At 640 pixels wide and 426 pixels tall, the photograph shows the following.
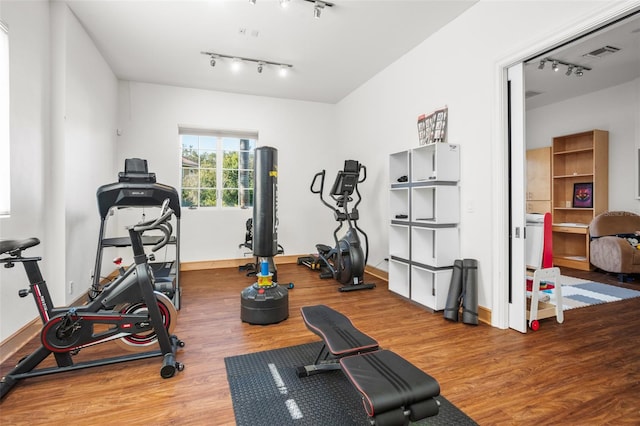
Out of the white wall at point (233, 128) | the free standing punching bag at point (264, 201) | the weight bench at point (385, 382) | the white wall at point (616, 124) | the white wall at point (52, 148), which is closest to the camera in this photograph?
the weight bench at point (385, 382)

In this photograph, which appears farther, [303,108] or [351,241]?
[303,108]

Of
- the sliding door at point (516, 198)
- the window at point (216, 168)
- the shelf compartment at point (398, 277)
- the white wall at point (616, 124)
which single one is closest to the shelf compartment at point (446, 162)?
the sliding door at point (516, 198)

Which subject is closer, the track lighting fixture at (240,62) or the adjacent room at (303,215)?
the adjacent room at (303,215)

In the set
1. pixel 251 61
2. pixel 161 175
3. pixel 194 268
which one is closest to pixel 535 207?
pixel 251 61

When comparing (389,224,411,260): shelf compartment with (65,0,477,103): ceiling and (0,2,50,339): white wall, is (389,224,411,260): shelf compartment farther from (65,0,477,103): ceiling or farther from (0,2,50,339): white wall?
(0,2,50,339): white wall

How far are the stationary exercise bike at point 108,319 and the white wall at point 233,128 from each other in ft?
11.2

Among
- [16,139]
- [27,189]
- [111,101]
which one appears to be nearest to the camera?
[16,139]

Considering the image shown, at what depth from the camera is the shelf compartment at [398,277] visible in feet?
13.1

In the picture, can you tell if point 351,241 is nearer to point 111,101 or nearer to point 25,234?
point 25,234

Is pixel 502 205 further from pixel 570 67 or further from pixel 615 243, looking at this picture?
pixel 615 243

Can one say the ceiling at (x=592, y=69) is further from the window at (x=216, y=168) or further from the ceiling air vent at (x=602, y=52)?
the window at (x=216, y=168)

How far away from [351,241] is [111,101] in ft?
13.9

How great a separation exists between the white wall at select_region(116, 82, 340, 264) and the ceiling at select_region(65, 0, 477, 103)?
442 mm

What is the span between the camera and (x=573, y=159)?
611cm
